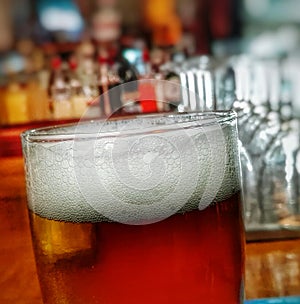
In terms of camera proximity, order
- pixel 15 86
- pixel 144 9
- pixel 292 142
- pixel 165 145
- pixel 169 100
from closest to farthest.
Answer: pixel 165 145, pixel 169 100, pixel 292 142, pixel 15 86, pixel 144 9

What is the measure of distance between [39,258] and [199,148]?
8.0 inches

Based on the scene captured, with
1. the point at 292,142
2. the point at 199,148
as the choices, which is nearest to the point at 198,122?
the point at 199,148

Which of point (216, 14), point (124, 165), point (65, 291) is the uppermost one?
point (216, 14)

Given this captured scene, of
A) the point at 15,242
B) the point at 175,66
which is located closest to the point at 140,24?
the point at 175,66

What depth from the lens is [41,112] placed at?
119 centimetres

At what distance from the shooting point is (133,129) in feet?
2.13

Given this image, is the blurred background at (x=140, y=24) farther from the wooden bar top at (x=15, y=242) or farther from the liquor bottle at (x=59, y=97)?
the wooden bar top at (x=15, y=242)

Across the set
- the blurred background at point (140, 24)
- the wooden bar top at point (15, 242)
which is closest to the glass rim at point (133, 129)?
the wooden bar top at point (15, 242)

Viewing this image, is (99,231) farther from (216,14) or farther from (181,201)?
(216,14)

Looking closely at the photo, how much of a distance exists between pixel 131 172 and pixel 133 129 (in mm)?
42

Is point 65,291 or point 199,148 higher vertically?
point 199,148

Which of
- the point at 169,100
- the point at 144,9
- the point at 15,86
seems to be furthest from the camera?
the point at 144,9

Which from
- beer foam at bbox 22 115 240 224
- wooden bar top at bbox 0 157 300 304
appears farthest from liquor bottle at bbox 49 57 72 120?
beer foam at bbox 22 115 240 224

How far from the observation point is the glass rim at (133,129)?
639 mm
